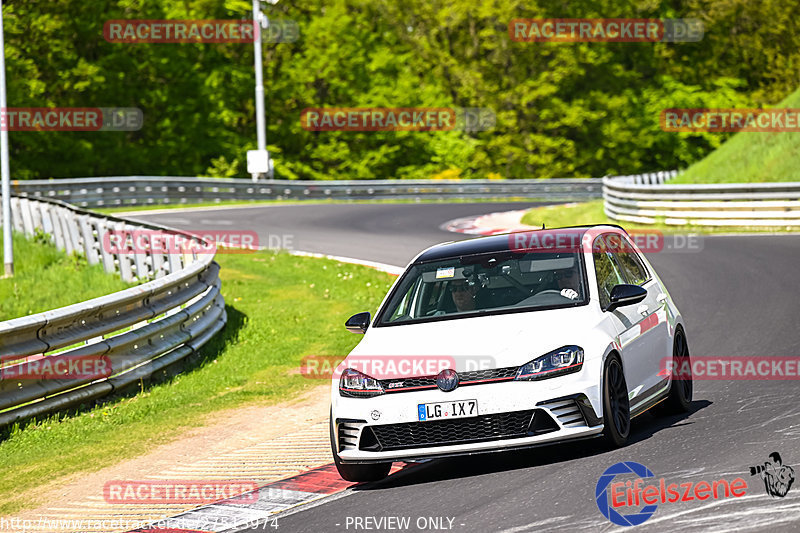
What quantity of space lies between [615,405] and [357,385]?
1.69 m

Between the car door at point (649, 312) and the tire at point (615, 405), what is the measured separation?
53cm

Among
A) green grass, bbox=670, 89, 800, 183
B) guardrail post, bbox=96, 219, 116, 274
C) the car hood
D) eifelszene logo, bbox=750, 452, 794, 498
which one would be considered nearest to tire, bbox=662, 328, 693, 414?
the car hood

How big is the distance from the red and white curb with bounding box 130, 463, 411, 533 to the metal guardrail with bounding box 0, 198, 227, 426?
3.10m

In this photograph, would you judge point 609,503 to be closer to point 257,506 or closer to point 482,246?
point 257,506

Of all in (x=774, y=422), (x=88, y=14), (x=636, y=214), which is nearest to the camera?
(x=774, y=422)

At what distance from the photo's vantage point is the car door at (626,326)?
8.52 m

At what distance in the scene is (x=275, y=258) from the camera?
22.8 metres

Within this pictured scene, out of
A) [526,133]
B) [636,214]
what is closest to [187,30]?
[526,133]

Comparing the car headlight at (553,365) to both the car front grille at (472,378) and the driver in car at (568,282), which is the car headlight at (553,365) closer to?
the car front grille at (472,378)

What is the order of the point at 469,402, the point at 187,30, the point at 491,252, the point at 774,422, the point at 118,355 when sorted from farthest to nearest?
the point at 187,30
the point at 118,355
the point at 491,252
the point at 774,422
the point at 469,402

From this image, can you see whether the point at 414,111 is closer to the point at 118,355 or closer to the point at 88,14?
the point at 88,14

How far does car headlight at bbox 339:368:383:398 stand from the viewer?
7.91 m

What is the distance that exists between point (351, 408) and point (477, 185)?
38036mm

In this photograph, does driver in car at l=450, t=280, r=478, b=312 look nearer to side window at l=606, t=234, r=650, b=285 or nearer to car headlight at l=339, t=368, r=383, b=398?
car headlight at l=339, t=368, r=383, b=398
